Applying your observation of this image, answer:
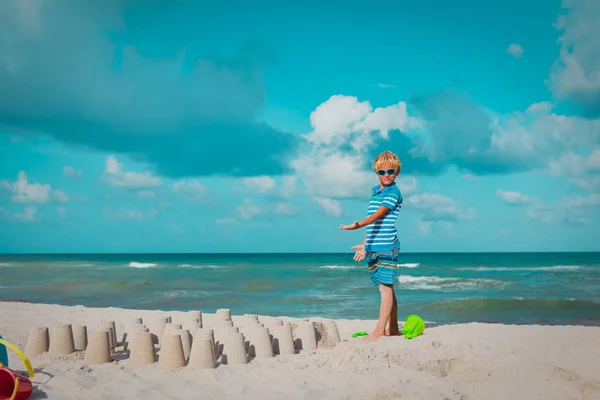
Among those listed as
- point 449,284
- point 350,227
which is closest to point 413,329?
point 350,227

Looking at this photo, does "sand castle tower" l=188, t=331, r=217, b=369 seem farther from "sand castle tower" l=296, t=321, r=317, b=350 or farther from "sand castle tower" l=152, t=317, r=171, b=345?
"sand castle tower" l=152, t=317, r=171, b=345

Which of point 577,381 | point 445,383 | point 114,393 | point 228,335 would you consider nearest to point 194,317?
point 228,335

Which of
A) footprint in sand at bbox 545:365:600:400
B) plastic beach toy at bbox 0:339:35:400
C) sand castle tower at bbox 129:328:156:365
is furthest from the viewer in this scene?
sand castle tower at bbox 129:328:156:365

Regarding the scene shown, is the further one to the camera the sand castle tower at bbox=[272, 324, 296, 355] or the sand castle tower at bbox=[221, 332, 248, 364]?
the sand castle tower at bbox=[272, 324, 296, 355]

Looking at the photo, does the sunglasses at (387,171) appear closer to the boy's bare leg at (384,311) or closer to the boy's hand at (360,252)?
the boy's hand at (360,252)

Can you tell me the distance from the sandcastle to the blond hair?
1.88m

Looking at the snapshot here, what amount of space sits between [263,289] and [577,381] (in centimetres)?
1508

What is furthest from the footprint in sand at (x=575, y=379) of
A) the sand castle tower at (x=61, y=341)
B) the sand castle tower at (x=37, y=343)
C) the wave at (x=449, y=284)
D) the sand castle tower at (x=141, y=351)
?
the wave at (x=449, y=284)

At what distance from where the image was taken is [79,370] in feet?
14.5

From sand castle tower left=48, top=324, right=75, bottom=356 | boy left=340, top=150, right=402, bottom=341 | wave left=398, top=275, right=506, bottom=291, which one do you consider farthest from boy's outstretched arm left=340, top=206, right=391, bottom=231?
wave left=398, top=275, right=506, bottom=291

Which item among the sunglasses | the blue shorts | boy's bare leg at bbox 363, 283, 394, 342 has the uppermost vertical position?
the sunglasses

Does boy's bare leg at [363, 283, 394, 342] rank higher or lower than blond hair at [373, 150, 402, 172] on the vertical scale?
lower

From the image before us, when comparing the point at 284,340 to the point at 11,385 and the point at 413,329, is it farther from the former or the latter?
the point at 11,385

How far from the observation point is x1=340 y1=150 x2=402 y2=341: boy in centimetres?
545
